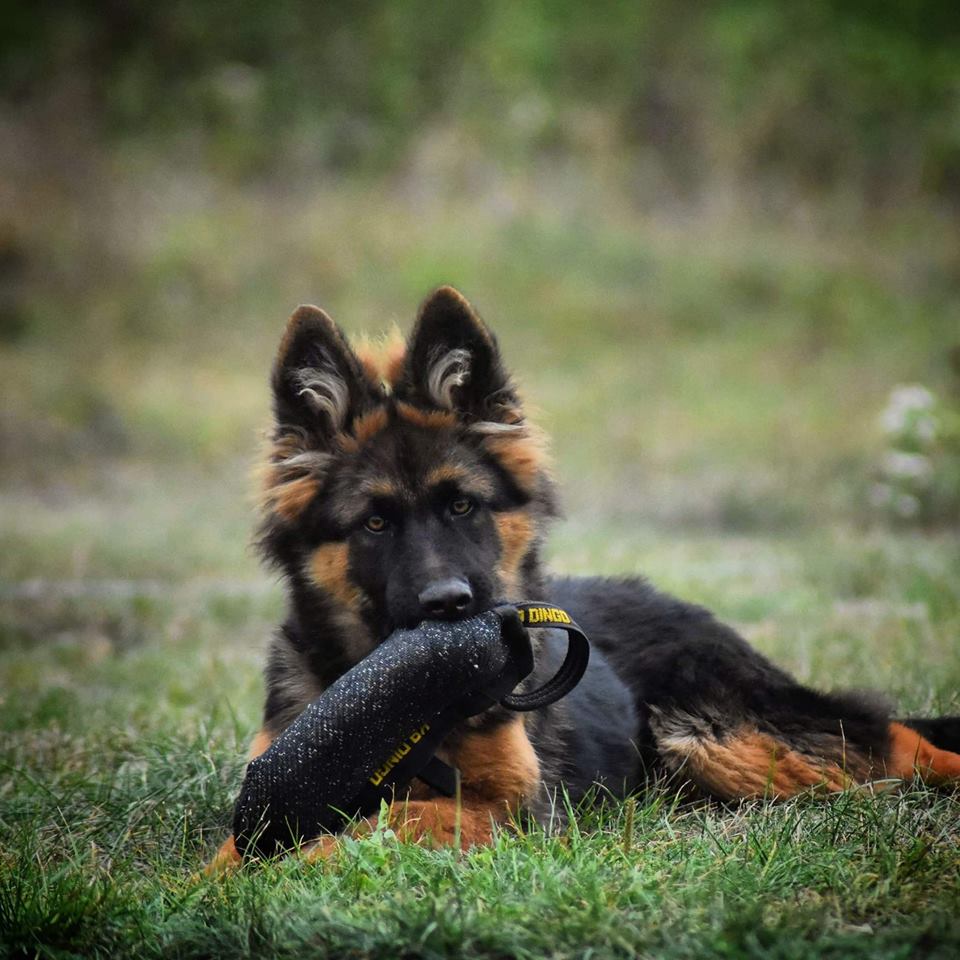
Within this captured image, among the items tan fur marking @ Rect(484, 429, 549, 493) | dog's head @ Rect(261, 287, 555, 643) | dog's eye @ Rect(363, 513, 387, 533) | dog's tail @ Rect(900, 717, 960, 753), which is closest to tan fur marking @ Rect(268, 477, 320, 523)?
dog's head @ Rect(261, 287, 555, 643)

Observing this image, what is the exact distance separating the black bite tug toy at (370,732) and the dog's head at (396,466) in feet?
1.17

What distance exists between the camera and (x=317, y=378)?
4.74 meters

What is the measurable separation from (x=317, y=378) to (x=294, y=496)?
478 millimetres

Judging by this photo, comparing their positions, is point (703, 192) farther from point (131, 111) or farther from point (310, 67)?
point (131, 111)

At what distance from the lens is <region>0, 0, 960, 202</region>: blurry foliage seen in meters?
23.1

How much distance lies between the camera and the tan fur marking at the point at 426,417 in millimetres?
4715

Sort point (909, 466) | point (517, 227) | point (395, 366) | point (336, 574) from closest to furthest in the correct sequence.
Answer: point (336, 574) → point (395, 366) → point (909, 466) → point (517, 227)

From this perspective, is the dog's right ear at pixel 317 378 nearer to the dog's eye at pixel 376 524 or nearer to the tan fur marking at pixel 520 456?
the dog's eye at pixel 376 524

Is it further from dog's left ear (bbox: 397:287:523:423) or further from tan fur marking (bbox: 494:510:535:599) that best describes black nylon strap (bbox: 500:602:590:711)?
dog's left ear (bbox: 397:287:523:423)

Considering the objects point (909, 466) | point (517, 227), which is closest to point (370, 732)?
point (909, 466)

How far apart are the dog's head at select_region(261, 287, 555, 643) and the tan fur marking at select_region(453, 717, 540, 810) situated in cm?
Result: 52

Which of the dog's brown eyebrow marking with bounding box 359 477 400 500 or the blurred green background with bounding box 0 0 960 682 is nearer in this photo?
the dog's brown eyebrow marking with bounding box 359 477 400 500

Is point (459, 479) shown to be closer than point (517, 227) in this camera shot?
Yes

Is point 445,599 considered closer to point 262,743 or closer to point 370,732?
point 370,732
